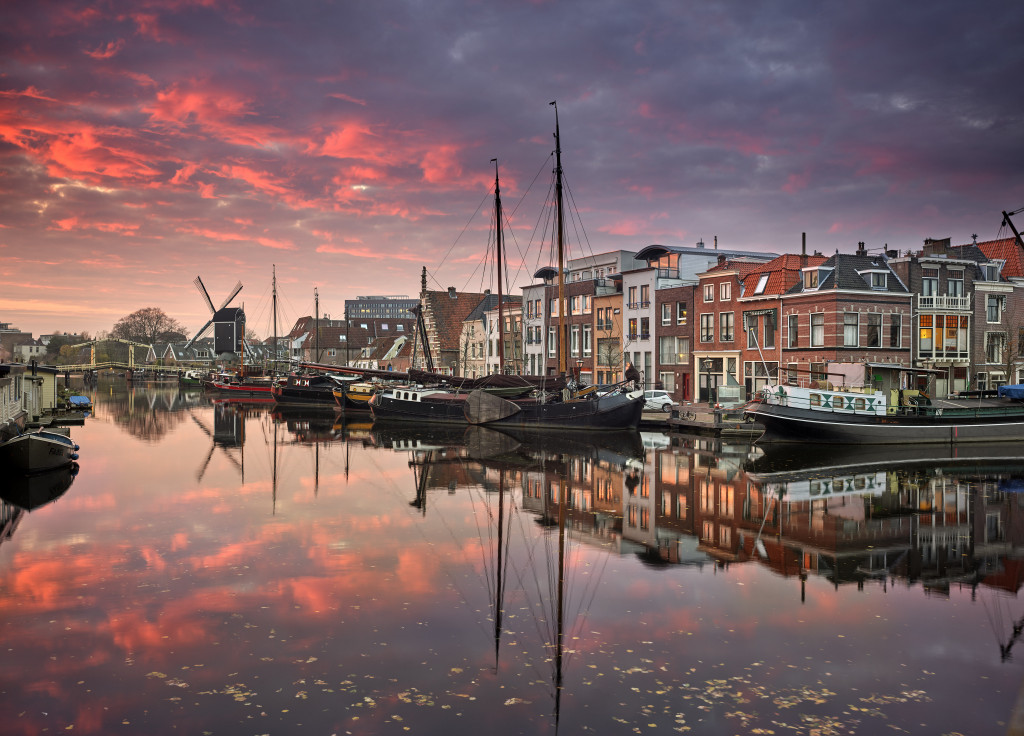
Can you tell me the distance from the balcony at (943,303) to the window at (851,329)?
552 centimetres

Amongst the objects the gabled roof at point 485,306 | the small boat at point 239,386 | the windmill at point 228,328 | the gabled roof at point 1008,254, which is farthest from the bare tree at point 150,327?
the gabled roof at point 1008,254

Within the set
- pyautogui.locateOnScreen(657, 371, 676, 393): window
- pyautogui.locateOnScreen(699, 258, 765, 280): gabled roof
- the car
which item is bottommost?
the car

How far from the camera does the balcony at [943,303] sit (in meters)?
50.2

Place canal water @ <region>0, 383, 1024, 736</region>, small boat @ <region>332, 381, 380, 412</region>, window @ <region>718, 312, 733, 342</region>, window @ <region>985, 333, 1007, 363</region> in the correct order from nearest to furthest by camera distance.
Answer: canal water @ <region>0, 383, 1024, 736</region>, window @ <region>985, 333, 1007, 363</region>, window @ <region>718, 312, 733, 342</region>, small boat @ <region>332, 381, 380, 412</region>

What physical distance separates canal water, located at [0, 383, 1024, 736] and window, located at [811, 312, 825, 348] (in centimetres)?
2017

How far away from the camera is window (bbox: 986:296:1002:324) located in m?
52.1

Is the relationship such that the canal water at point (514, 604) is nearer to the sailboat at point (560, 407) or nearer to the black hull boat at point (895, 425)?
the black hull boat at point (895, 425)

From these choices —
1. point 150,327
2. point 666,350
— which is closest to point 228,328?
point 150,327

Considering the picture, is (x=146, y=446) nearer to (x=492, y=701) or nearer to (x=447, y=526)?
(x=447, y=526)

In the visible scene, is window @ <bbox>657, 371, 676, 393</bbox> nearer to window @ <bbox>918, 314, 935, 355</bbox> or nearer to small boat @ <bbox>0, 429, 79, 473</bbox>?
window @ <bbox>918, 314, 935, 355</bbox>

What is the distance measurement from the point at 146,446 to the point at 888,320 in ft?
154

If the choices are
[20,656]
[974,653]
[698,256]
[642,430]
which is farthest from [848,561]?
[698,256]

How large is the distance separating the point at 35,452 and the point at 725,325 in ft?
149

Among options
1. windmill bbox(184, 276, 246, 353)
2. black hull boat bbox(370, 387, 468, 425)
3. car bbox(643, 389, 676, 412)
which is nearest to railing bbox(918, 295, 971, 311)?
car bbox(643, 389, 676, 412)
